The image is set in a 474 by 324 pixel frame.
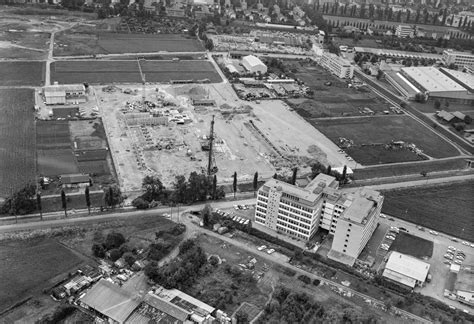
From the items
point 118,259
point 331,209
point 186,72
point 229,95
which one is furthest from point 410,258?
point 186,72

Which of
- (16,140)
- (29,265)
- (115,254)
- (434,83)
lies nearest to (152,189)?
(115,254)

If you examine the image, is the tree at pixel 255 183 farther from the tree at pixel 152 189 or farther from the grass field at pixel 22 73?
the grass field at pixel 22 73

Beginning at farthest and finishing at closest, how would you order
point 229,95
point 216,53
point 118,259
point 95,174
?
point 216,53 → point 229,95 → point 95,174 → point 118,259

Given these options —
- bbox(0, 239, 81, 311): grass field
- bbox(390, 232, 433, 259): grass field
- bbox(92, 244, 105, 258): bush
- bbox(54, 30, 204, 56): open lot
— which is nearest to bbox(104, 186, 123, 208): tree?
bbox(0, 239, 81, 311): grass field

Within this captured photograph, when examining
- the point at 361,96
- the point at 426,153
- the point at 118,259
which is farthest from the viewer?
the point at 361,96

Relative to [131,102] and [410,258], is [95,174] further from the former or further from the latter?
[410,258]

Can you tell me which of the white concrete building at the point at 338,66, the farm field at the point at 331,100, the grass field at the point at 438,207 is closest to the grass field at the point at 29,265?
the grass field at the point at 438,207

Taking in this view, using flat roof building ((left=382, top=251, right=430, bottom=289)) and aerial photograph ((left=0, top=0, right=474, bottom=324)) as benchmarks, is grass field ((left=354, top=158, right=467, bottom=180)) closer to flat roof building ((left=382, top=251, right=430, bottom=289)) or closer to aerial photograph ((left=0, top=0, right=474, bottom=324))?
aerial photograph ((left=0, top=0, right=474, bottom=324))
